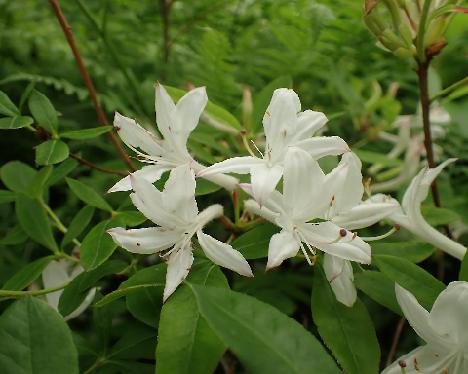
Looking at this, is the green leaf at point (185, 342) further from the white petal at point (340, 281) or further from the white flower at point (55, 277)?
the white flower at point (55, 277)

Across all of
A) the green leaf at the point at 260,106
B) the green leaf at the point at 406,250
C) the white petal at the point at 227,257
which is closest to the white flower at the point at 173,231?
the white petal at the point at 227,257

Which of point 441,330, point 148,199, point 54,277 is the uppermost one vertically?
point 148,199

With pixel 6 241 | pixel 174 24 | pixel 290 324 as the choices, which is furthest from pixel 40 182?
pixel 174 24

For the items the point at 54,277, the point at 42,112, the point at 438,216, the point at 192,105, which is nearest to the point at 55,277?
the point at 54,277

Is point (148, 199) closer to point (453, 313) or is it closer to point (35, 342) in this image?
point (35, 342)

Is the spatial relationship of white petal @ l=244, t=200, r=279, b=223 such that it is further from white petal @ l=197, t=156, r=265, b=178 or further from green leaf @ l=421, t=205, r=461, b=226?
green leaf @ l=421, t=205, r=461, b=226

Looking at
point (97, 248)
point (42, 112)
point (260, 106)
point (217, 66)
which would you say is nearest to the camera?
point (97, 248)

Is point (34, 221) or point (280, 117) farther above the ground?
point (280, 117)
